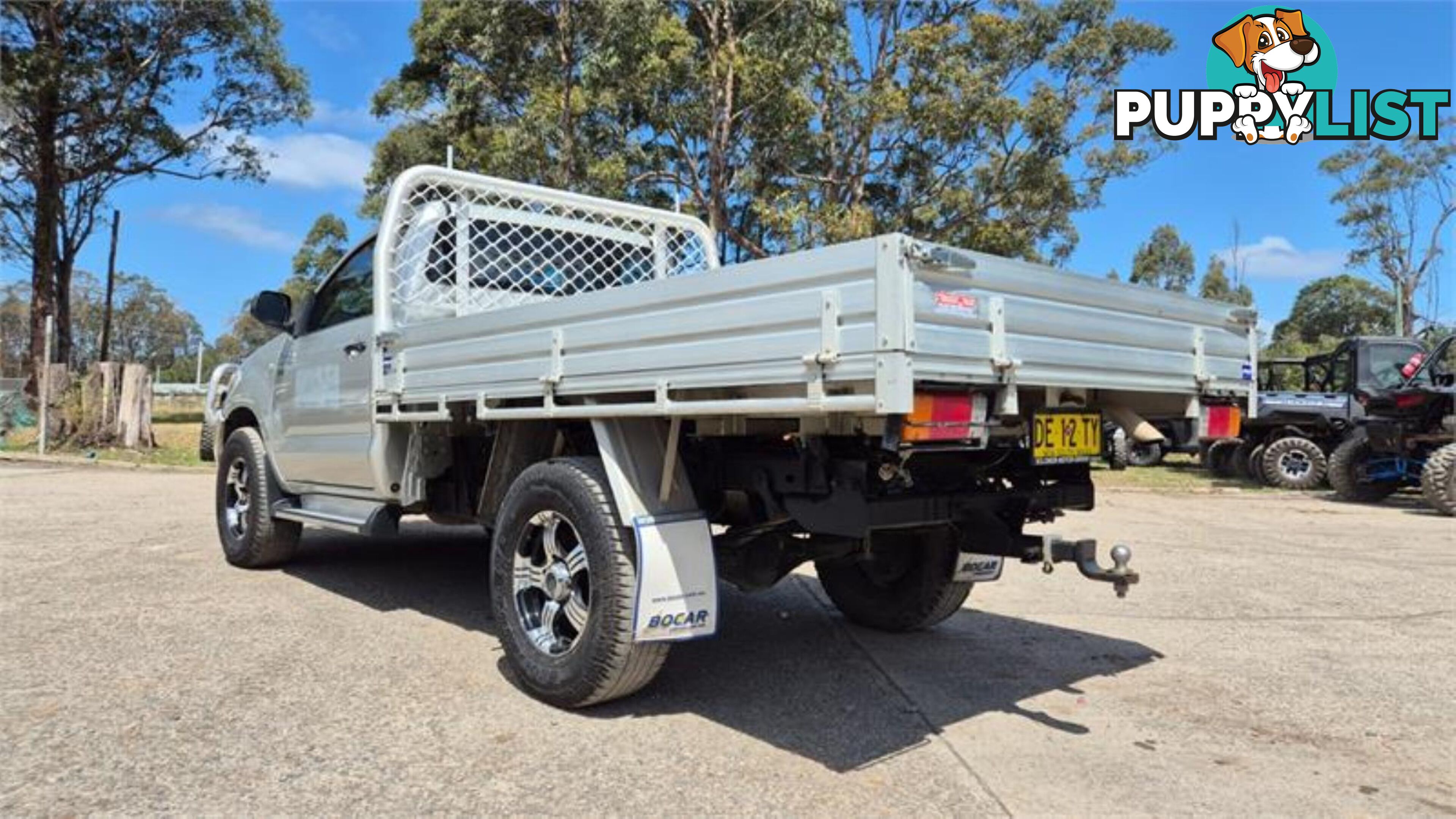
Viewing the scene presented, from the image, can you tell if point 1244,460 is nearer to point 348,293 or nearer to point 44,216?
point 348,293

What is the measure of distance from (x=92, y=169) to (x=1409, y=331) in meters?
43.4

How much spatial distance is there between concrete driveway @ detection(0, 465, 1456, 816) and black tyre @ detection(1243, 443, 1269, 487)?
9.52m

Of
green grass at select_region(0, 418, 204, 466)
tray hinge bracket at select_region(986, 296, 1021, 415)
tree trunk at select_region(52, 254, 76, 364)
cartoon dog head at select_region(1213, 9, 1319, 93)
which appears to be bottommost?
green grass at select_region(0, 418, 204, 466)

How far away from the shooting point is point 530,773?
3143 millimetres

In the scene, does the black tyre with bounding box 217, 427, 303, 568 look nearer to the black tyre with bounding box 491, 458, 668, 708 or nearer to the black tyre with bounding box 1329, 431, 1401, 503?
the black tyre with bounding box 491, 458, 668, 708

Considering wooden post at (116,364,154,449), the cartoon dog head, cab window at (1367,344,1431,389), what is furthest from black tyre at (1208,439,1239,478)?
wooden post at (116,364,154,449)

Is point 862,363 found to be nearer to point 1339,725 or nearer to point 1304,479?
point 1339,725

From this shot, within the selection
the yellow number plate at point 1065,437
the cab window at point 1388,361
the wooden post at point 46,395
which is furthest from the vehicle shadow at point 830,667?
the wooden post at point 46,395

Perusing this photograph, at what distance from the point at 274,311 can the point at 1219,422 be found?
530cm

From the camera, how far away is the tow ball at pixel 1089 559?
3783 mm

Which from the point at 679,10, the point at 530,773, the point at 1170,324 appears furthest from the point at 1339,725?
the point at 679,10

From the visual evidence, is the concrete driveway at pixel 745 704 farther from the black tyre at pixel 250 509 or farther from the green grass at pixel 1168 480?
the green grass at pixel 1168 480

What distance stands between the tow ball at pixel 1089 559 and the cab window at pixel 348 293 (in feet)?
11.9

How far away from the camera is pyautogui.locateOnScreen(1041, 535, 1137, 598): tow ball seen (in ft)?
12.4
